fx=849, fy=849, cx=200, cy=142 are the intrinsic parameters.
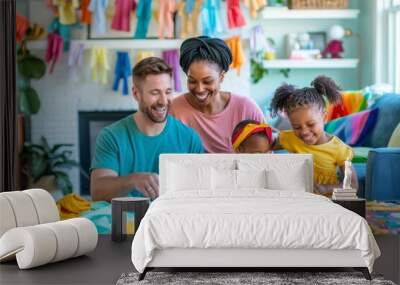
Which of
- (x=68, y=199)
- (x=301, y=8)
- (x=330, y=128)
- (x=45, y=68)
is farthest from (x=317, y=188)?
(x=45, y=68)

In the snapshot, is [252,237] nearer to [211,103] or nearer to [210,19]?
[211,103]

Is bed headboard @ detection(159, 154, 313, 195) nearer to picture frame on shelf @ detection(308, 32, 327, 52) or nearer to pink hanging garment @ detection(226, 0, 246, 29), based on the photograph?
pink hanging garment @ detection(226, 0, 246, 29)

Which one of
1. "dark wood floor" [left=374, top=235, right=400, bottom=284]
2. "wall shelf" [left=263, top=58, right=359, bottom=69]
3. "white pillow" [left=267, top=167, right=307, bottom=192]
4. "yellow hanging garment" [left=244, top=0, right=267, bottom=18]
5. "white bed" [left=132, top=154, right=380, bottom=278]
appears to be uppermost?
"yellow hanging garment" [left=244, top=0, right=267, bottom=18]

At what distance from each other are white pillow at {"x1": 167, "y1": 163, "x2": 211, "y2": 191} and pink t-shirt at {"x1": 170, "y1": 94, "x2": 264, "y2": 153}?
1050mm

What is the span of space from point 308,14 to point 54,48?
2.52 meters

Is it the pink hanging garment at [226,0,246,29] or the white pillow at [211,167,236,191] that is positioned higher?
the pink hanging garment at [226,0,246,29]

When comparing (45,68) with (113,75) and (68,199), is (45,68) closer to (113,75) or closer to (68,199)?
(113,75)

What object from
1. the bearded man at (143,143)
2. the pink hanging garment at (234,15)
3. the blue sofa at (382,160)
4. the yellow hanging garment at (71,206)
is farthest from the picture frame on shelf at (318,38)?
the yellow hanging garment at (71,206)

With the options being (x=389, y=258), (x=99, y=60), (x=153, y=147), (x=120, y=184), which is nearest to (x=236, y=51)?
(x=153, y=147)

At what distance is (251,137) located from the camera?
25.7 ft

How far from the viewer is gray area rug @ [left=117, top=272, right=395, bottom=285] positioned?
16.9ft

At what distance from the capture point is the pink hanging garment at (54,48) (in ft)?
27.2

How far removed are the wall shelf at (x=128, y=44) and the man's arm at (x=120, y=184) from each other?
1.26 metres

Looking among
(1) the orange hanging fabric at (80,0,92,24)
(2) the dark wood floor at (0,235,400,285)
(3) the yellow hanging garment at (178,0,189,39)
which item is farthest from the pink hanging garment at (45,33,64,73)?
(2) the dark wood floor at (0,235,400,285)
